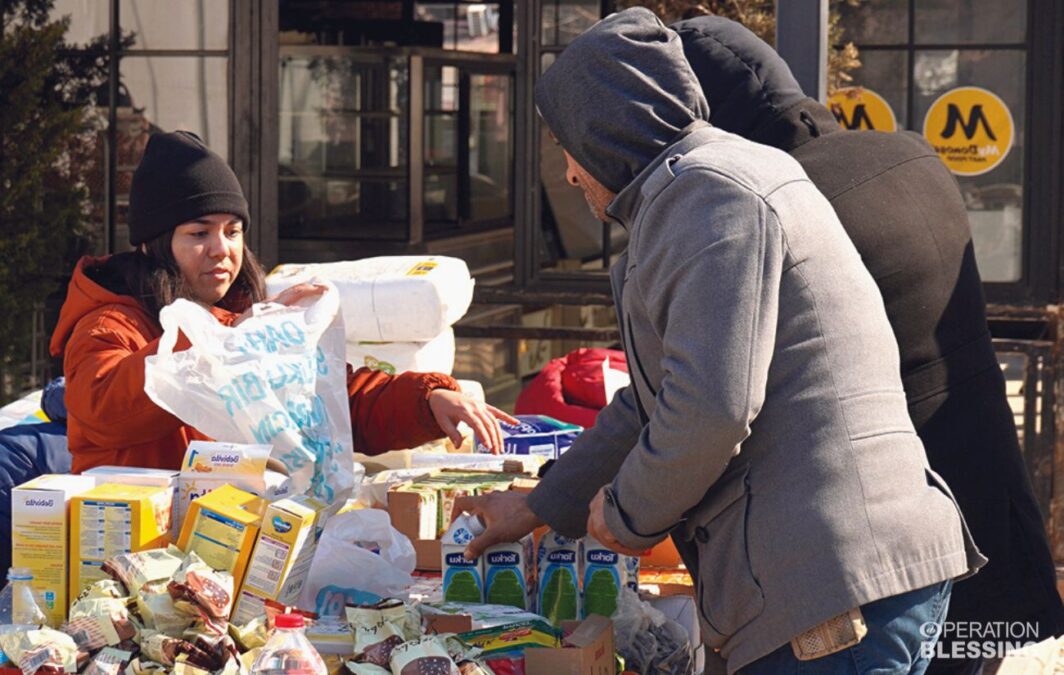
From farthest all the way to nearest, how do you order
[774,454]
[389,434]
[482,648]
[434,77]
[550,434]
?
[434,77] < [550,434] < [389,434] < [482,648] < [774,454]

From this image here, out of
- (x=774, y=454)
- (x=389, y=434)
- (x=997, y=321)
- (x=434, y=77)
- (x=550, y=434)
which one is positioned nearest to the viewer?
(x=774, y=454)

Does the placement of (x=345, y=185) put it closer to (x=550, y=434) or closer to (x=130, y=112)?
(x=130, y=112)

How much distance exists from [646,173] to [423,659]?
824 millimetres

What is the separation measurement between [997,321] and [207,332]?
4.02 metres

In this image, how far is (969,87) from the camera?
6035mm

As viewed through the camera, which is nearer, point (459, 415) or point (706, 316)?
point (706, 316)

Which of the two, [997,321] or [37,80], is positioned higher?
[37,80]

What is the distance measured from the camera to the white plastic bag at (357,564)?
284 centimetres

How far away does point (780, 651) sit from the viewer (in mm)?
2252

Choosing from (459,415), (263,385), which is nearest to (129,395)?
(263,385)

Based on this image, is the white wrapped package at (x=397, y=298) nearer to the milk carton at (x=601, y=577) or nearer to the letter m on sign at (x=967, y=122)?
the milk carton at (x=601, y=577)

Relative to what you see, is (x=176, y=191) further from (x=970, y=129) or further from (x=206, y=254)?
(x=970, y=129)

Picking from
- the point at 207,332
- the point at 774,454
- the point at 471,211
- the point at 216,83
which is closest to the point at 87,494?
the point at 207,332

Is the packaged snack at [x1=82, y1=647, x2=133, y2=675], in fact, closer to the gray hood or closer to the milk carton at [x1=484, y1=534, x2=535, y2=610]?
the milk carton at [x1=484, y1=534, x2=535, y2=610]
